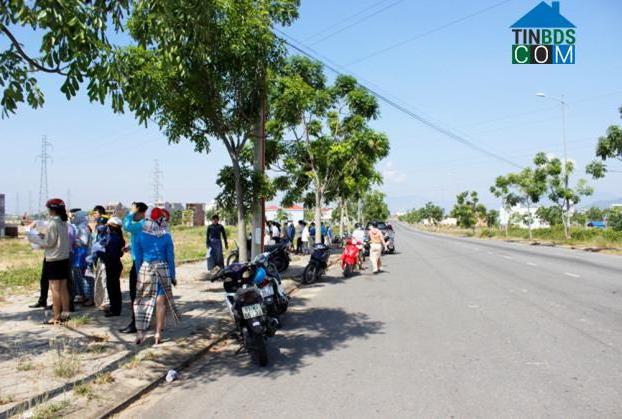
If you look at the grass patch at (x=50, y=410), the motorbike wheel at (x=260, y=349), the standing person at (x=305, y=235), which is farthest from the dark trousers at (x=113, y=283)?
the standing person at (x=305, y=235)

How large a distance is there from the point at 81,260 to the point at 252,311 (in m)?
5.07

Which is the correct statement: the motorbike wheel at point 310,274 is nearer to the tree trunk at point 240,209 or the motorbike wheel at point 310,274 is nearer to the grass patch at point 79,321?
the tree trunk at point 240,209

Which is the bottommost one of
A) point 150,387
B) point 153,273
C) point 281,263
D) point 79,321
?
point 150,387

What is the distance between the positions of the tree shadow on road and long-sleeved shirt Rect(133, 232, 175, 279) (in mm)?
1385

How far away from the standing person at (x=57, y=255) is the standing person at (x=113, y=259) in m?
0.69

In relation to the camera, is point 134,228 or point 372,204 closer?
point 134,228

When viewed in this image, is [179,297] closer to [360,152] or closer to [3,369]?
[3,369]

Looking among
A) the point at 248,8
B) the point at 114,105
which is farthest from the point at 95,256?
the point at 248,8

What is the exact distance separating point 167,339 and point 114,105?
339 centimetres

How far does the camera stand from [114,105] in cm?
548

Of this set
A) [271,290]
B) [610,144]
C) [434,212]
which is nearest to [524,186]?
[610,144]

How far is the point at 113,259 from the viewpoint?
8.60 m

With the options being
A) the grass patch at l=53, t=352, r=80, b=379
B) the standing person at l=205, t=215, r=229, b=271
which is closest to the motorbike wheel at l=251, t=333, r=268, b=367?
the grass patch at l=53, t=352, r=80, b=379

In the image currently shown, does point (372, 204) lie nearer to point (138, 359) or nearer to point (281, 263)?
point (281, 263)
